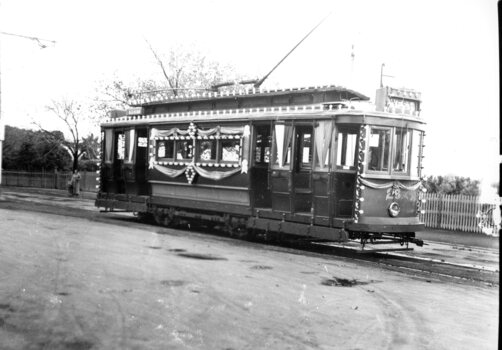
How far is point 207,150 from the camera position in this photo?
44.8 ft

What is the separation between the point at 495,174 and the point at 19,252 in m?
8.57

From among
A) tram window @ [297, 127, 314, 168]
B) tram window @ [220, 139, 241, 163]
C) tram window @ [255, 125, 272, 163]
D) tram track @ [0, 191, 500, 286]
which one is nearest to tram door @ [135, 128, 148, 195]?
tram track @ [0, 191, 500, 286]

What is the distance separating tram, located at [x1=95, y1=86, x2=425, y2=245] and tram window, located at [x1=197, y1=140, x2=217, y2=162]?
0.04 metres

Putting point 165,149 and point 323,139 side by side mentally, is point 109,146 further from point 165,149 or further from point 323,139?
point 323,139

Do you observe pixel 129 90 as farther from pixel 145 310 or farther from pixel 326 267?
pixel 145 310

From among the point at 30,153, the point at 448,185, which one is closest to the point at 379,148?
the point at 448,185

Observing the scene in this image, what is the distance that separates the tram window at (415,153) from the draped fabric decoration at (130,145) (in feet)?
28.0

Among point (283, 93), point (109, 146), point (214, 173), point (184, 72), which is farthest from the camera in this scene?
point (184, 72)

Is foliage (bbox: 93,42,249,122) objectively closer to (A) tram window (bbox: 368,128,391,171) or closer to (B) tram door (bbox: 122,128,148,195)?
(B) tram door (bbox: 122,128,148,195)

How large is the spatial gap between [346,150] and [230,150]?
3.23 metres

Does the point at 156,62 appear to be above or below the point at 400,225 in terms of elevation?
above

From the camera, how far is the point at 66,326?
5.07m

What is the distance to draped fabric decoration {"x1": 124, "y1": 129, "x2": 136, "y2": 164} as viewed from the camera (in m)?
16.0

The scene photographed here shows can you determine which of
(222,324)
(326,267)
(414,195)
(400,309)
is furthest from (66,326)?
(414,195)
